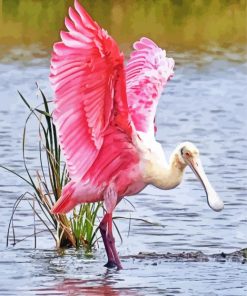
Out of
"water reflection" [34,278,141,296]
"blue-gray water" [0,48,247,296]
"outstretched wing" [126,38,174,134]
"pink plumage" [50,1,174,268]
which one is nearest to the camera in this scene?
"water reflection" [34,278,141,296]

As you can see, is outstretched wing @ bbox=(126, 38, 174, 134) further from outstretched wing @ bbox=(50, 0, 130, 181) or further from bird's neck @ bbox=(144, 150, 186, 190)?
outstretched wing @ bbox=(50, 0, 130, 181)

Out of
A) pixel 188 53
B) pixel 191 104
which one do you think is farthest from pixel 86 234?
pixel 188 53

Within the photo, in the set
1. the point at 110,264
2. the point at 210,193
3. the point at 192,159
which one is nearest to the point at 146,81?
the point at 192,159

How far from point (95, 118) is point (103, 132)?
0.18m

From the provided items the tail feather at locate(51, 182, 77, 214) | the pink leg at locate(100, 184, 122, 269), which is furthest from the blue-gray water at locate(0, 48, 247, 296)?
the tail feather at locate(51, 182, 77, 214)

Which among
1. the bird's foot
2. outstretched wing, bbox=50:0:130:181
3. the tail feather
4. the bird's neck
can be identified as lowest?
the bird's foot

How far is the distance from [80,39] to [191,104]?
9.24 meters

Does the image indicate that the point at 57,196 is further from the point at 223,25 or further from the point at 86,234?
the point at 223,25

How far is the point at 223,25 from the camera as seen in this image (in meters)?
28.3

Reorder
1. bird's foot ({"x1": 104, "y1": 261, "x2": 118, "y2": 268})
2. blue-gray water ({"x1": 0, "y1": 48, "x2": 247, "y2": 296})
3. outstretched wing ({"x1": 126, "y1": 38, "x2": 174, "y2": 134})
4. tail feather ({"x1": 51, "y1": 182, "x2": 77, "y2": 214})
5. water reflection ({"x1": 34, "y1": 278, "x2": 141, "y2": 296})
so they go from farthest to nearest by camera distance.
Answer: outstretched wing ({"x1": 126, "y1": 38, "x2": 174, "y2": 134}), tail feather ({"x1": 51, "y1": 182, "x2": 77, "y2": 214}), bird's foot ({"x1": 104, "y1": 261, "x2": 118, "y2": 268}), blue-gray water ({"x1": 0, "y1": 48, "x2": 247, "y2": 296}), water reflection ({"x1": 34, "y1": 278, "x2": 141, "y2": 296})

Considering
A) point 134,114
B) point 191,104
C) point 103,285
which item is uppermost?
point 191,104

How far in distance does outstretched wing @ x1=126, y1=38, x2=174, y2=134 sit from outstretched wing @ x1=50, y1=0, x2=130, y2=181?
597 millimetres

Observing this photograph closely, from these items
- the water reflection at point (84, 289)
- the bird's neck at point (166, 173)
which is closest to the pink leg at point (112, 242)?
the bird's neck at point (166, 173)

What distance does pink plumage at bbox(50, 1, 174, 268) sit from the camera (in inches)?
409
